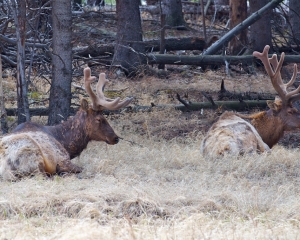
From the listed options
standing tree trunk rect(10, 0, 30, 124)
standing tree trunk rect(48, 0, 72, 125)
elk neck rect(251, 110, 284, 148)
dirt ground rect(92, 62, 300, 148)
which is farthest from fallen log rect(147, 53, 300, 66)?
standing tree trunk rect(10, 0, 30, 124)

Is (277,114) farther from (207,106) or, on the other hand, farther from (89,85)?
(89,85)

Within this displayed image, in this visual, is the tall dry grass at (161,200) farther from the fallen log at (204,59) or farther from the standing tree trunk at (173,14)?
the standing tree trunk at (173,14)

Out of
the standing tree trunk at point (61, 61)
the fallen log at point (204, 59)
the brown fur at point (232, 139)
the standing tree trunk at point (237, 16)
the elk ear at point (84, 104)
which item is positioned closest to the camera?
the elk ear at point (84, 104)

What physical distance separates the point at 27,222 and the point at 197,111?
7.87 metres

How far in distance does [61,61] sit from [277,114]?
12.7 ft

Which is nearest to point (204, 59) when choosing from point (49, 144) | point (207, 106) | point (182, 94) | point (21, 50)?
point (182, 94)

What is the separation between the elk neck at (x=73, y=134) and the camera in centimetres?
922

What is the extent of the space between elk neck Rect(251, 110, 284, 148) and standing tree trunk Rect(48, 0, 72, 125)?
10.9 feet

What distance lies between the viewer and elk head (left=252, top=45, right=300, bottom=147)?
35.4ft

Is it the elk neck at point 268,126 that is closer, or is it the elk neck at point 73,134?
the elk neck at point 73,134

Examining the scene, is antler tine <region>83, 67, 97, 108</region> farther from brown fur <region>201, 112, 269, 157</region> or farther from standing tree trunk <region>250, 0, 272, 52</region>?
standing tree trunk <region>250, 0, 272, 52</region>

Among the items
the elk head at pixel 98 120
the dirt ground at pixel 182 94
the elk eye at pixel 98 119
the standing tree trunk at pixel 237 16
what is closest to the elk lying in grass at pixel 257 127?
the dirt ground at pixel 182 94

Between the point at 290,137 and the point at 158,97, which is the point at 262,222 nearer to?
the point at 290,137

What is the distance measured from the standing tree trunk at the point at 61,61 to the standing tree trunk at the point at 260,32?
7.60 metres
